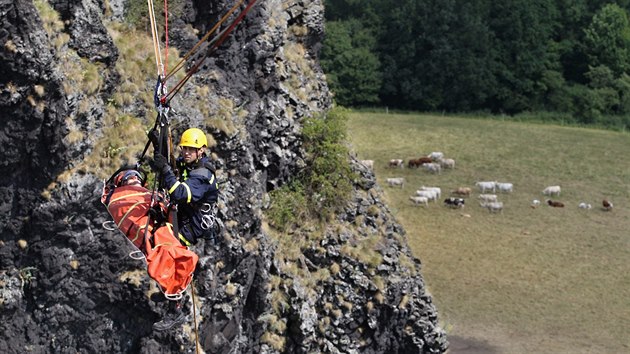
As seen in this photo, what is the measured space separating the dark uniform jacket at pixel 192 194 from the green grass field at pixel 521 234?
16.8m

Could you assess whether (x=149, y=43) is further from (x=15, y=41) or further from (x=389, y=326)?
(x=389, y=326)

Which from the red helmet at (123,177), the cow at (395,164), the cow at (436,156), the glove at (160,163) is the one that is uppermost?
the glove at (160,163)

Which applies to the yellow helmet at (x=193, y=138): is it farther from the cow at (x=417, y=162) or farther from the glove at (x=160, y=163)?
the cow at (x=417, y=162)

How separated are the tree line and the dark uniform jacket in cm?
6620

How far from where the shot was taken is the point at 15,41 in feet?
61.7

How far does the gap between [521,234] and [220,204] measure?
26.9 meters

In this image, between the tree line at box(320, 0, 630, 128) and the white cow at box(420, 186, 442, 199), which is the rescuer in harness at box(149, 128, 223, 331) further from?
the tree line at box(320, 0, 630, 128)

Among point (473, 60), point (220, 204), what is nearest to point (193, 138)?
point (220, 204)

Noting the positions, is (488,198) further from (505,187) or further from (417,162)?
(417,162)

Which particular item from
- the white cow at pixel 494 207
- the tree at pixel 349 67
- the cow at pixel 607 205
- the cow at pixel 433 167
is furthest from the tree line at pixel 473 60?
the white cow at pixel 494 207

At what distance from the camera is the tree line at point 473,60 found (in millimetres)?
82750

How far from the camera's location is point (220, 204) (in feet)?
76.5

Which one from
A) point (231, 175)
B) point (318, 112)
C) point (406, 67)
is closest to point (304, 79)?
point (318, 112)

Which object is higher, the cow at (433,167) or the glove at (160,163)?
the glove at (160,163)
